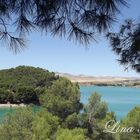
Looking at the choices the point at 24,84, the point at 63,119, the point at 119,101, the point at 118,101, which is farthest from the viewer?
the point at 119,101

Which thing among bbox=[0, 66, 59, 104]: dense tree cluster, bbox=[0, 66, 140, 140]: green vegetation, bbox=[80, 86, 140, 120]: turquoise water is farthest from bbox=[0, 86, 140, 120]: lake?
bbox=[0, 66, 59, 104]: dense tree cluster

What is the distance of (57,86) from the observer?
2447 centimetres

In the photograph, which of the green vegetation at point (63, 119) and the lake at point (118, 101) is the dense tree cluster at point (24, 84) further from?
the green vegetation at point (63, 119)

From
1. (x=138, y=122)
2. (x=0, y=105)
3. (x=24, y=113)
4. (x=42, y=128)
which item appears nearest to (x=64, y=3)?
(x=138, y=122)

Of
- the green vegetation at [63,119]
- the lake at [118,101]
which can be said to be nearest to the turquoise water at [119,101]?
the lake at [118,101]

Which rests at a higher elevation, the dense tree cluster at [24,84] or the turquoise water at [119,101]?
the dense tree cluster at [24,84]

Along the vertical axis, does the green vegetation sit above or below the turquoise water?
above

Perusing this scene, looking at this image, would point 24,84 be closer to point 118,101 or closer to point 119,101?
point 118,101

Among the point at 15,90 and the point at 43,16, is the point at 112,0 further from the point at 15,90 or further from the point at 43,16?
the point at 15,90

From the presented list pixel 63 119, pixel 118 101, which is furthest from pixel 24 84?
pixel 63 119

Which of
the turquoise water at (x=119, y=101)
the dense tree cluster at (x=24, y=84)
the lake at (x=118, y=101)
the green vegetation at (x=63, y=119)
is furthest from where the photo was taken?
the dense tree cluster at (x=24, y=84)

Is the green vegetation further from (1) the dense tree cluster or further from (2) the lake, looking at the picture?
(1) the dense tree cluster

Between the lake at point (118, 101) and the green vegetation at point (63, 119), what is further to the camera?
the lake at point (118, 101)

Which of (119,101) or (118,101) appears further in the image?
(119,101)
